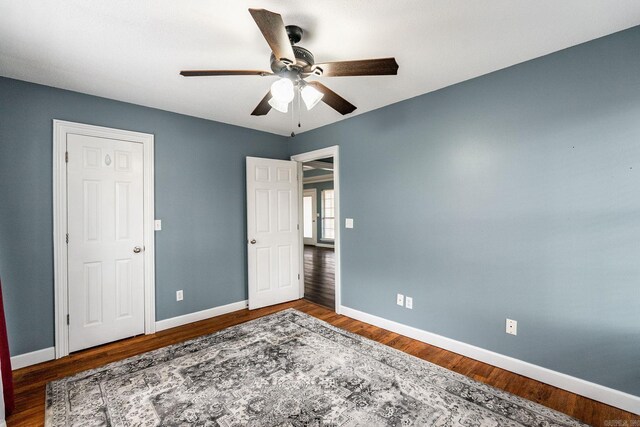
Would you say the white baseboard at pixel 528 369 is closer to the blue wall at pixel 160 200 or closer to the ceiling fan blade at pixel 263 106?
the blue wall at pixel 160 200

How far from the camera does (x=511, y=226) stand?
7.69 feet

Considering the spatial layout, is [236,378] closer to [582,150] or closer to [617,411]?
[617,411]

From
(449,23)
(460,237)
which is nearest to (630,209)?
(460,237)

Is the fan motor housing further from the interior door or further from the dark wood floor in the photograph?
the interior door

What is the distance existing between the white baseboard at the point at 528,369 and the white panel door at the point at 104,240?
9.29ft

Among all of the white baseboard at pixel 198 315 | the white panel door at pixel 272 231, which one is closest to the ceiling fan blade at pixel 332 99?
the white panel door at pixel 272 231

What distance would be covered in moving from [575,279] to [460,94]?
5.87 ft

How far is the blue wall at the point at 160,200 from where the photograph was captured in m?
2.45

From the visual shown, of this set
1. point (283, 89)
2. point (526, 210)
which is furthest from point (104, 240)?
point (526, 210)

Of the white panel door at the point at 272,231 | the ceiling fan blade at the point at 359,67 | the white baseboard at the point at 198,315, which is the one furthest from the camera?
the white panel door at the point at 272,231

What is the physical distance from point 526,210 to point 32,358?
14.6ft

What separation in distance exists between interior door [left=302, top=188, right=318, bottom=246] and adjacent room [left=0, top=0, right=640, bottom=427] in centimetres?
610

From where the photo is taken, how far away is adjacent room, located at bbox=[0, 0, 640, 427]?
181 cm

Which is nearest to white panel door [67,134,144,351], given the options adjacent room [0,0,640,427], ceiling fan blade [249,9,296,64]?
adjacent room [0,0,640,427]
